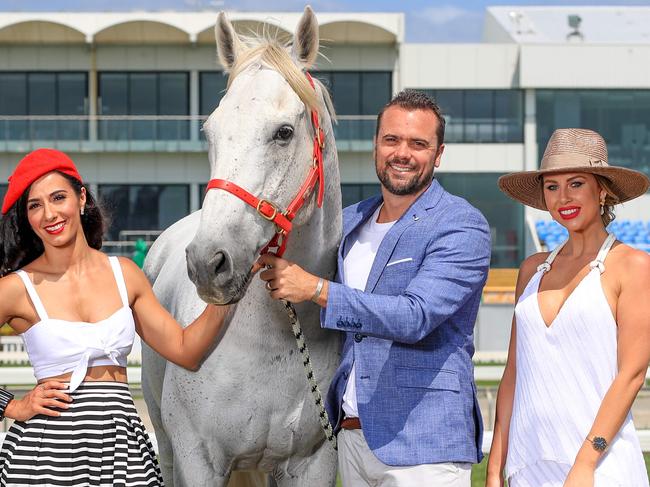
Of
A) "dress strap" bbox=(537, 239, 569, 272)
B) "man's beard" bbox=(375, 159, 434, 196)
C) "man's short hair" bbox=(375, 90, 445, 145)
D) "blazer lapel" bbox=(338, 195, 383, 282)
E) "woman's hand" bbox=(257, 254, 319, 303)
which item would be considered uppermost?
"man's short hair" bbox=(375, 90, 445, 145)

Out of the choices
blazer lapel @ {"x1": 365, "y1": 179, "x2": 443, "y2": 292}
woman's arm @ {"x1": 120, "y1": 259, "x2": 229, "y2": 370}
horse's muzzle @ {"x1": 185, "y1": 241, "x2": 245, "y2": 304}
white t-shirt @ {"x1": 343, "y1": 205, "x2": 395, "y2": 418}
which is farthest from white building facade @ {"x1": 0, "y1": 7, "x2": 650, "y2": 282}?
horse's muzzle @ {"x1": 185, "y1": 241, "x2": 245, "y2": 304}

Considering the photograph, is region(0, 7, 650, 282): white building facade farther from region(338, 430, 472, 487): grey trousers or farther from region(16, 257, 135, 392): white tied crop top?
region(16, 257, 135, 392): white tied crop top

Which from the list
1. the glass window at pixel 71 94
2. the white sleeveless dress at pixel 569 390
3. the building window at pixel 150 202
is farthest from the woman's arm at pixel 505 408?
the glass window at pixel 71 94

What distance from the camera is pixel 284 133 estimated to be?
2926mm

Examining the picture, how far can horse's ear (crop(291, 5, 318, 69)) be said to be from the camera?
3164 millimetres

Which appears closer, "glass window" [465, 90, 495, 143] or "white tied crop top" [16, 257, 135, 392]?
"white tied crop top" [16, 257, 135, 392]

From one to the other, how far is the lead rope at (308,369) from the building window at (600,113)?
26665 millimetres

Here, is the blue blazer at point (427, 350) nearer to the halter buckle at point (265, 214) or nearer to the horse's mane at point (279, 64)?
the halter buckle at point (265, 214)

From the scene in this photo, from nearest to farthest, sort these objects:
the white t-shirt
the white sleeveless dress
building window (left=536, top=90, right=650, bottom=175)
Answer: the white sleeveless dress, the white t-shirt, building window (left=536, top=90, right=650, bottom=175)

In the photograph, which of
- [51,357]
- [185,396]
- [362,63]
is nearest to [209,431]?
[185,396]

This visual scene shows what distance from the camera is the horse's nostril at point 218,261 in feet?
8.74

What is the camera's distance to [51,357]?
2.97m

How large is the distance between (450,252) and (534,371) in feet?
1.46

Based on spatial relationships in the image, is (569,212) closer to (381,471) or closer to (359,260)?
(359,260)
